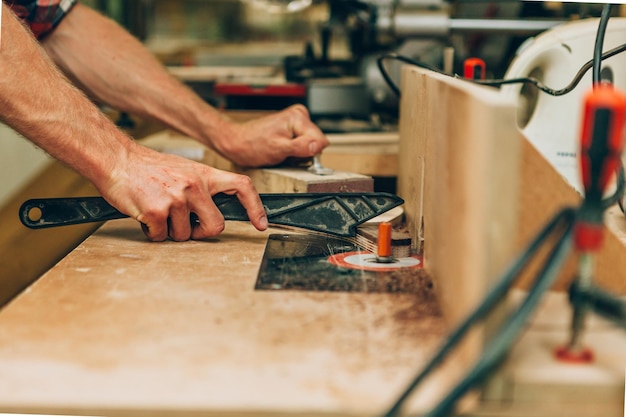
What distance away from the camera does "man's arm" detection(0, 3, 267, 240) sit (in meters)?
1.00

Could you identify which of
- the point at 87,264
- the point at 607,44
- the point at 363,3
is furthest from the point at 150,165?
the point at 363,3

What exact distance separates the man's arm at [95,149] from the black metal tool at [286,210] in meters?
0.04

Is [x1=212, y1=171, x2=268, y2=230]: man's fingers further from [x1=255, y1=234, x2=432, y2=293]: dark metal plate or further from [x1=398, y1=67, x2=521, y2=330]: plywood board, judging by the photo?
[x1=398, y1=67, x2=521, y2=330]: plywood board

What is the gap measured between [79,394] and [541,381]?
36 centimetres

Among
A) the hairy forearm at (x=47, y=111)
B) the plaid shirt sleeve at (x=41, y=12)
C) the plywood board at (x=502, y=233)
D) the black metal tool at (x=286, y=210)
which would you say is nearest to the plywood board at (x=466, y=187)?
the plywood board at (x=502, y=233)

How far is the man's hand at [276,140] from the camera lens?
4.55 ft

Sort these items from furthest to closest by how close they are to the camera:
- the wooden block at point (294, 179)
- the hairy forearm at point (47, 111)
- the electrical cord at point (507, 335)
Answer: the wooden block at point (294, 179)
the hairy forearm at point (47, 111)
the electrical cord at point (507, 335)

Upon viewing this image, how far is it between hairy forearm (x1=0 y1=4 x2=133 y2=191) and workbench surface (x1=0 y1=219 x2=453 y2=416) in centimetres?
17

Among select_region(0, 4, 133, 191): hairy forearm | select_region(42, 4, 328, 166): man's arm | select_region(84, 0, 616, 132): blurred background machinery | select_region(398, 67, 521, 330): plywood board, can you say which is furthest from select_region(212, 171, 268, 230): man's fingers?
select_region(84, 0, 616, 132): blurred background machinery

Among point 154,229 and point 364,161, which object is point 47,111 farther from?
point 364,161

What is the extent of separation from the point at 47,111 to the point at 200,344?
0.49 metres

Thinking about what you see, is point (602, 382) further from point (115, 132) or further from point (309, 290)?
point (115, 132)

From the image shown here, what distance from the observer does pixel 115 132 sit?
106 cm

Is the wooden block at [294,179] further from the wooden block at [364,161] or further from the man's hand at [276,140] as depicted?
the wooden block at [364,161]
